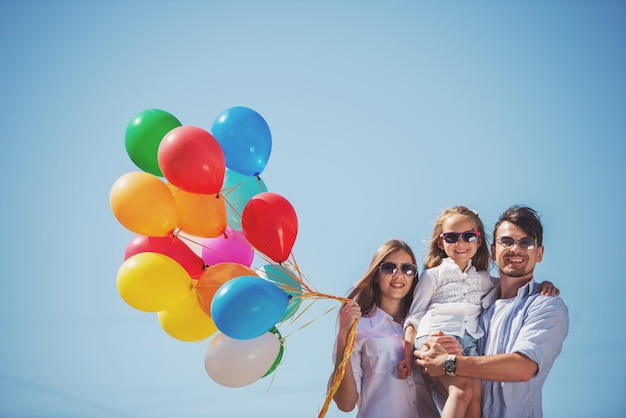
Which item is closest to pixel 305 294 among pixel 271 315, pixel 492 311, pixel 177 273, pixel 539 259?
pixel 271 315

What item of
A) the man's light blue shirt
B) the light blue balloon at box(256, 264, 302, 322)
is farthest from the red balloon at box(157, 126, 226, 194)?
the man's light blue shirt

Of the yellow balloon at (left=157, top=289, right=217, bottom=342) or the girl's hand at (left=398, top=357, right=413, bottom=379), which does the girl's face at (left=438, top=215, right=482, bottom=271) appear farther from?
the yellow balloon at (left=157, top=289, right=217, bottom=342)

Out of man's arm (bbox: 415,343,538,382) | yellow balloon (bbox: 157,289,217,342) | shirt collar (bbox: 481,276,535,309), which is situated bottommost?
yellow balloon (bbox: 157,289,217,342)

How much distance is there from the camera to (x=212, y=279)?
3809 millimetres

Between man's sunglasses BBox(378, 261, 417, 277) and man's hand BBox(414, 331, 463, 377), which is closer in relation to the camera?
man's hand BBox(414, 331, 463, 377)

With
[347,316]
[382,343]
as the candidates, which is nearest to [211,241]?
[347,316]

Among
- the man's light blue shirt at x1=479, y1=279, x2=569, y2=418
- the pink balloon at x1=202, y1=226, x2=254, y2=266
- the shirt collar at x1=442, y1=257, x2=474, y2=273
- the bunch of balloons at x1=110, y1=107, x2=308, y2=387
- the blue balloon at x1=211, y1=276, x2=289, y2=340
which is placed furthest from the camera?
the shirt collar at x1=442, y1=257, x2=474, y2=273

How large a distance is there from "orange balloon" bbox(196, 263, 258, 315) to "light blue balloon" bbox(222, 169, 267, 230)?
37 centimetres

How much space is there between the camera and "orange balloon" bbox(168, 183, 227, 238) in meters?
3.89

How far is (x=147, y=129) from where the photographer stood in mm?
4047

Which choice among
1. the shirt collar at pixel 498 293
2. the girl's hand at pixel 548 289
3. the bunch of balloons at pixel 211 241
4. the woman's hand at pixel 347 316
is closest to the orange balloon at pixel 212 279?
the bunch of balloons at pixel 211 241

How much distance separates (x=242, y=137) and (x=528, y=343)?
1.92 m

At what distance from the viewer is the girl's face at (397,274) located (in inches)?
166

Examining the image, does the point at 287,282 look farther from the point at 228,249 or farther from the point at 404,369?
the point at 404,369
